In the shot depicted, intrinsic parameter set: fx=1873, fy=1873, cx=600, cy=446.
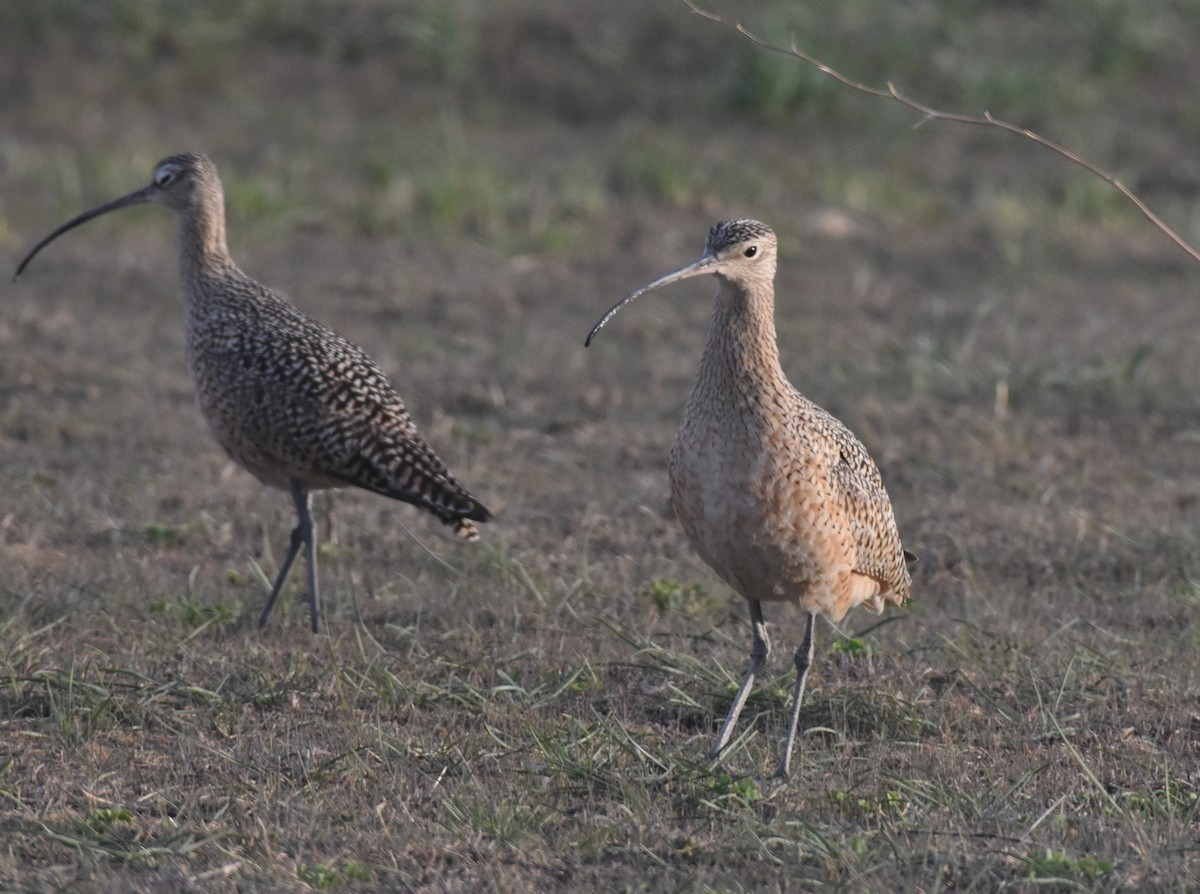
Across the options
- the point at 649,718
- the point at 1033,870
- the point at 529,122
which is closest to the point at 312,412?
the point at 649,718

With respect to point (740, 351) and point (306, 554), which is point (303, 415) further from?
point (740, 351)

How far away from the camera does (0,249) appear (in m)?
11.2

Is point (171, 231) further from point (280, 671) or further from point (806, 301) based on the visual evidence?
point (280, 671)

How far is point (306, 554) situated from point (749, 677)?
1871mm

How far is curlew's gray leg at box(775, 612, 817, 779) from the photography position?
514cm

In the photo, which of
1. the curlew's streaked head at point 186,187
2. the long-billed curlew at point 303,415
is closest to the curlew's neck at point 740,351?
the long-billed curlew at point 303,415

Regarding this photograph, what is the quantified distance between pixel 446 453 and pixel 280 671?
8.93 ft

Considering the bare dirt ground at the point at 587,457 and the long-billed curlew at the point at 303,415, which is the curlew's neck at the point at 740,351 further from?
the long-billed curlew at the point at 303,415

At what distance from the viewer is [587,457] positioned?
8531mm

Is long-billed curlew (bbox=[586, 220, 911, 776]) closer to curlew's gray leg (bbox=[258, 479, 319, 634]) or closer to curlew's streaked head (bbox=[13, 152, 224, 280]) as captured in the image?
curlew's gray leg (bbox=[258, 479, 319, 634])

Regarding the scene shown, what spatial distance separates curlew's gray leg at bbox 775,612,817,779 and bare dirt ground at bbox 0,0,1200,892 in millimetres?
80

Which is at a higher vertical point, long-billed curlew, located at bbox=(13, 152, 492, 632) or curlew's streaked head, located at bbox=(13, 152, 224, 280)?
curlew's streaked head, located at bbox=(13, 152, 224, 280)


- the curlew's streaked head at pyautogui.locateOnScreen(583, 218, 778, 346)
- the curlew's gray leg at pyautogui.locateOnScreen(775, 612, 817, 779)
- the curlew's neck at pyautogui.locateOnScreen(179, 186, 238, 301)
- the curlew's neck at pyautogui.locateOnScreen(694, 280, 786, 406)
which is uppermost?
the curlew's streaked head at pyautogui.locateOnScreen(583, 218, 778, 346)

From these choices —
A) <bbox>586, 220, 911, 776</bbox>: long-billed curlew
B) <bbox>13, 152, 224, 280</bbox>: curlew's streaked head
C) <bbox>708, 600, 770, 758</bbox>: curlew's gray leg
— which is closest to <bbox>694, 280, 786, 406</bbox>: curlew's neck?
<bbox>586, 220, 911, 776</bbox>: long-billed curlew
